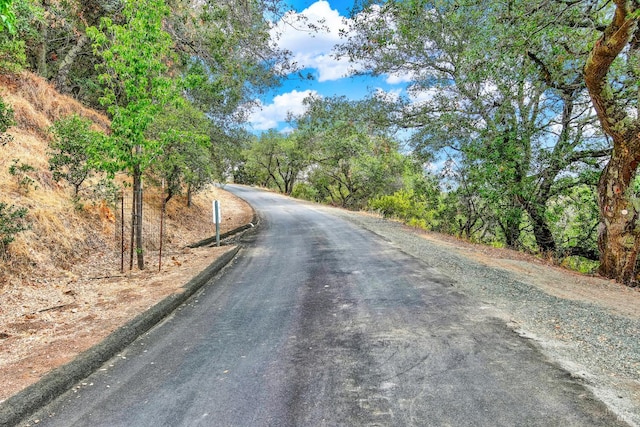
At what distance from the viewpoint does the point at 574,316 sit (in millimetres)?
5145

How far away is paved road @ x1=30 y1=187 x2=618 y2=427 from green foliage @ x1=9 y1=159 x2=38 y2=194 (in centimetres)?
522

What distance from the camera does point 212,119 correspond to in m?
17.5

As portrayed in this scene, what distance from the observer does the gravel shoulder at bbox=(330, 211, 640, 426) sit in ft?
11.0

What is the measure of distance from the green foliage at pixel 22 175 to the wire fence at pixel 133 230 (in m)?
1.83

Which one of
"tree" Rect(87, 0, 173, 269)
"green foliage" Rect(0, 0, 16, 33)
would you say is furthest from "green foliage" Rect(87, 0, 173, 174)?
"green foliage" Rect(0, 0, 16, 33)

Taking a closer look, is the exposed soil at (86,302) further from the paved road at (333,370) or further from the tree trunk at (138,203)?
the paved road at (333,370)

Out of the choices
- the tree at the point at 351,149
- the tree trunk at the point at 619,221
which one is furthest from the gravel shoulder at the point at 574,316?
the tree at the point at 351,149

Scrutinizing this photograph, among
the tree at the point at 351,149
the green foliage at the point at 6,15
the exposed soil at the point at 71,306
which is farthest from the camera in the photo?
the tree at the point at 351,149

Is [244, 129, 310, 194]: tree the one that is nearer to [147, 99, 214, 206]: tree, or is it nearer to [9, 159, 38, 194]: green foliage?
[147, 99, 214, 206]: tree

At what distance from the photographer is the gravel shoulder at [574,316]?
11.0 ft

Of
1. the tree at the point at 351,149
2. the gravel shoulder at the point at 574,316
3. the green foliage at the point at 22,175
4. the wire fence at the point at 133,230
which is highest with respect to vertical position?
the tree at the point at 351,149

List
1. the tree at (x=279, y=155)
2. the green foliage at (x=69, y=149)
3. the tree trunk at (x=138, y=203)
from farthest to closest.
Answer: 1. the tree at (x=279, y=155)
2. the green foliage at (x=69, y=149)
3. the tree trunk at (x=138, y=203)

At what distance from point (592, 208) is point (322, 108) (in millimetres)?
10600

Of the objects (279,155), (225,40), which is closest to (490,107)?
(225,40)
